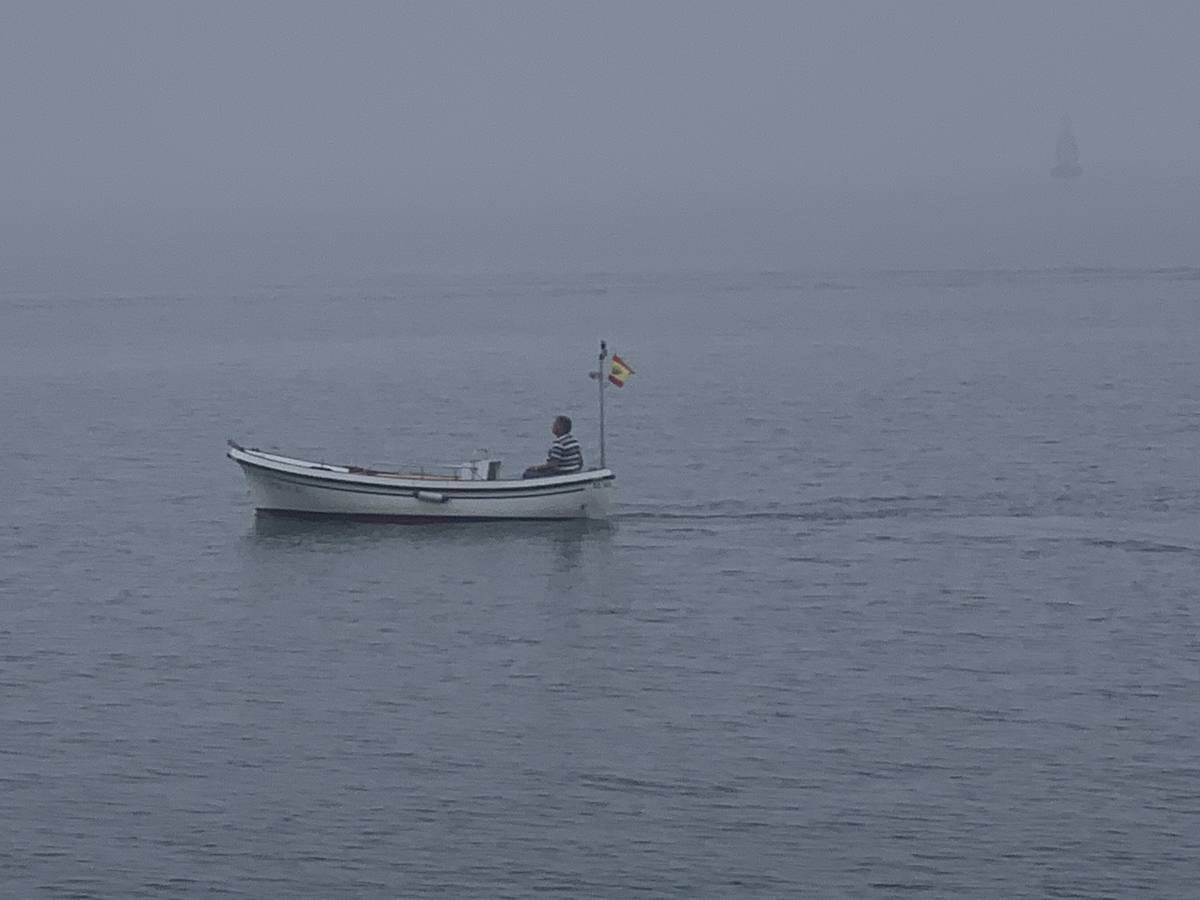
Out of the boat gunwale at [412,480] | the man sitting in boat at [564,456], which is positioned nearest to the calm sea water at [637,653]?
the boat gunwale at [412,480]

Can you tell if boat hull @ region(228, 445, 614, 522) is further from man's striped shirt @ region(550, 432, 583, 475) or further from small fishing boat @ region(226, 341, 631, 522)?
man's striped shirt @ region(550, 432, 583, 475)

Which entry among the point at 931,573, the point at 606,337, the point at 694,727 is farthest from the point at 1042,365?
the point at 694,727

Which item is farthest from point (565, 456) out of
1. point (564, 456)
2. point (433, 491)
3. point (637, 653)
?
point (637, 653)

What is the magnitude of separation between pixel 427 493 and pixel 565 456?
11.6 ft

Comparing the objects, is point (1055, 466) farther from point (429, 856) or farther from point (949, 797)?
point (429, 856)

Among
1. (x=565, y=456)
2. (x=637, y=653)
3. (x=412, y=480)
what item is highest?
(x=565, y=456)

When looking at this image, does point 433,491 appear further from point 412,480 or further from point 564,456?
point 564,456

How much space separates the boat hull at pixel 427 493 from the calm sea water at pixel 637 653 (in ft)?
1.96

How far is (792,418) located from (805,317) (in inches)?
1603

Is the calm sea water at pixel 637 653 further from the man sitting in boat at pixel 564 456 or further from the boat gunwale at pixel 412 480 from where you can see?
the man sitting in boat at pixel 564 456

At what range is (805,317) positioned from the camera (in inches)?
4798

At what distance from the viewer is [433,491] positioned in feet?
202

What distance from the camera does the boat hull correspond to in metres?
61.6

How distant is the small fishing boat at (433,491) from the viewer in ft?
202
